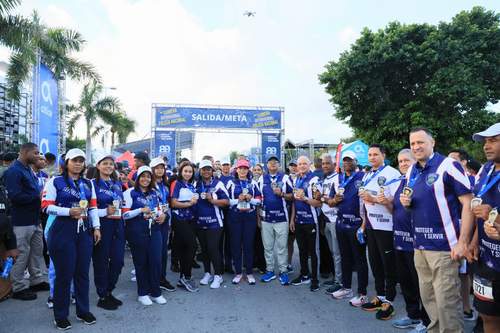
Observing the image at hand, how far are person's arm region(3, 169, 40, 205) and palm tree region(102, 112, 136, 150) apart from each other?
2003 centimetres

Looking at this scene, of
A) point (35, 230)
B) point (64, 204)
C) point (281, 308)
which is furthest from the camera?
point (35, 230)

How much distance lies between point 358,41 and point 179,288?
16.2 m

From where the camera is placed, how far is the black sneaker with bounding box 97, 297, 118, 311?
4763mm

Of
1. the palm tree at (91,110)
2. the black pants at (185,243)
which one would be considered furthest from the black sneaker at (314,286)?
the palm tree at (91,110)

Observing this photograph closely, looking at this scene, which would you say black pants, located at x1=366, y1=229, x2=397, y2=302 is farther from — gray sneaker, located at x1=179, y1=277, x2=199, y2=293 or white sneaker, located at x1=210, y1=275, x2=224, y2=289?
gray sneaker, located at x1=179, y1=277, x2=199, y2=293

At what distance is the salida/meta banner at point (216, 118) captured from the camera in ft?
57.2

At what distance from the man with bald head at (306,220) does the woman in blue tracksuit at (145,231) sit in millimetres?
2099

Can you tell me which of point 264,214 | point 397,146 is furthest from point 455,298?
point 397,146

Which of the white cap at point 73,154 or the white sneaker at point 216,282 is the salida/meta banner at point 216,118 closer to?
the white sneaker at point 216,282

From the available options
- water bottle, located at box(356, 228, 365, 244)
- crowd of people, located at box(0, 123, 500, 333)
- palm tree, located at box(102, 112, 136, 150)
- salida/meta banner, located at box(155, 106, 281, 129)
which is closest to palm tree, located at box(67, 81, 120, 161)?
palm tree, located at box(102, 112, 136, 150)

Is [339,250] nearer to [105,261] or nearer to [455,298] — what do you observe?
[455,298]

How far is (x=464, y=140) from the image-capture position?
58.3ft

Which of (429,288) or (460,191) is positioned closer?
(460,191)

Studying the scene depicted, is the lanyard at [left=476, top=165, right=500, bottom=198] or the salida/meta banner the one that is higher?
the salida/meta banner
